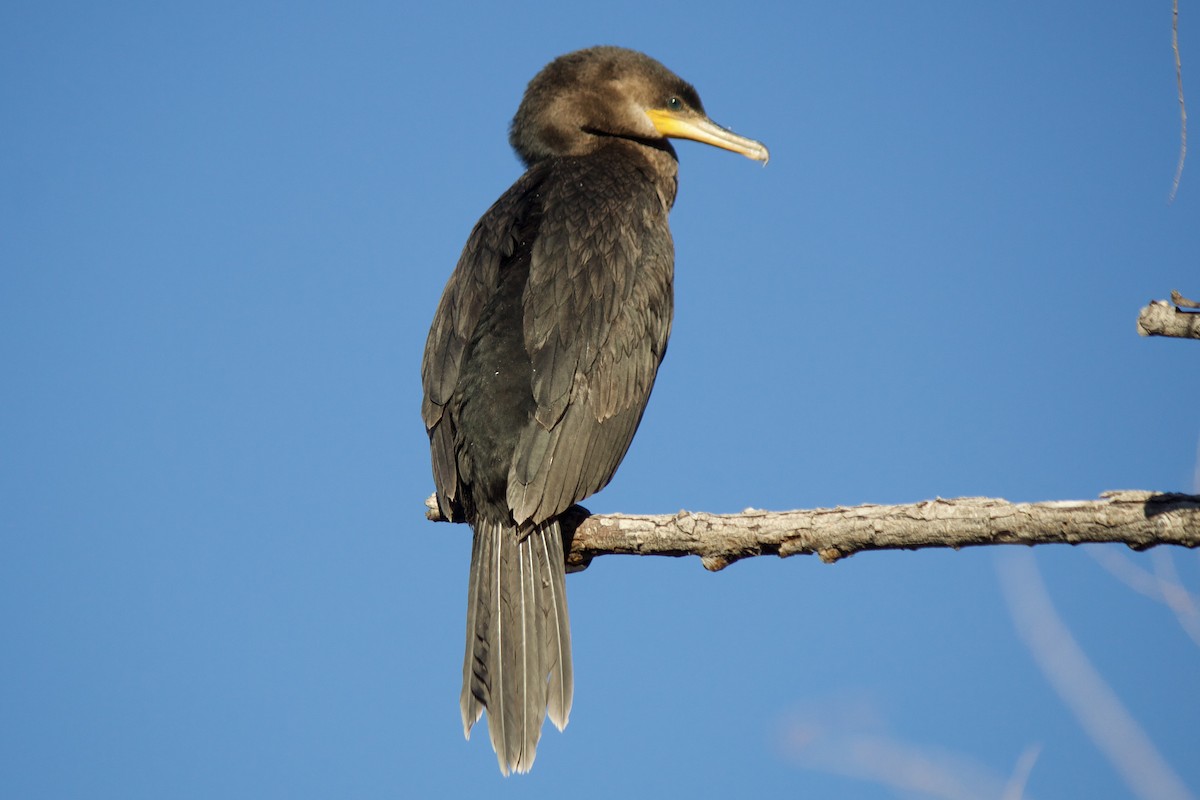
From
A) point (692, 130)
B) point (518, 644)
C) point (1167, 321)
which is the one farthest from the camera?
point (692, 130)

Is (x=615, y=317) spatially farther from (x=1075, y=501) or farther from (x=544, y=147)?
(x=1075, y=501)

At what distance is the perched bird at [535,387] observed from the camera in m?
4.11

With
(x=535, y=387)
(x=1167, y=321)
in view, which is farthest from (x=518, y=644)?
(x=1167, y=321)

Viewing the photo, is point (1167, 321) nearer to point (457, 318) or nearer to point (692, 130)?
point (457, 318)

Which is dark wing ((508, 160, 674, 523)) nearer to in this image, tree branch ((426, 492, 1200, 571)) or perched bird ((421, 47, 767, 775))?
perched bird ((421, 47, 767, 775))

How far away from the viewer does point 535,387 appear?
428cm

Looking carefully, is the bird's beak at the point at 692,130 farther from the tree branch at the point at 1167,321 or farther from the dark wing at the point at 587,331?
the tree branch at the point at 1167,321

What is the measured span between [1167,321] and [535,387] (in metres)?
2.29

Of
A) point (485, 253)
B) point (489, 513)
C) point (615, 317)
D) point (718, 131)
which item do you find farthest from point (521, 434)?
point (718, 131)

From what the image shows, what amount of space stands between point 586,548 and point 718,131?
2.49 meters

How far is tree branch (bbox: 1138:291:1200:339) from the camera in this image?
2.50 metres

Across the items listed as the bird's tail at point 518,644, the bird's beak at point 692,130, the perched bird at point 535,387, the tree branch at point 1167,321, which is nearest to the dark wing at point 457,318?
the perched bird at point 535,387

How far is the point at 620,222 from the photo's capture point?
4871 millimetres

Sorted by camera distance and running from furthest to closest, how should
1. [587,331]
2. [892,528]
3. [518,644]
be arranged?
[587,331] → [518,644] → [892,528]
